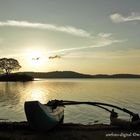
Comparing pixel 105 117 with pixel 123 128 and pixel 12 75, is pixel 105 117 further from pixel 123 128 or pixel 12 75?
pixel 12 75

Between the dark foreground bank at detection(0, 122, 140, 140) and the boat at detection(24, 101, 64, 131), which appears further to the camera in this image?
the boat at detection(24, 101, 64, 131)

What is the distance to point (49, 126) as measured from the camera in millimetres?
17672

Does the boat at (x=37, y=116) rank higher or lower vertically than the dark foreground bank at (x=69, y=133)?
higher

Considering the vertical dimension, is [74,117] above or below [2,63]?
below

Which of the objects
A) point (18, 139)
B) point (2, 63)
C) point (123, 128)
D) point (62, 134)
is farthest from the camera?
point (2, 63)

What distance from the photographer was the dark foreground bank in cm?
1620

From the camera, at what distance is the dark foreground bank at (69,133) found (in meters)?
16.2

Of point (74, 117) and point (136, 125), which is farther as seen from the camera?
point (74, 117)

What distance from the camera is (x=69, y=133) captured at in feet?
55.6

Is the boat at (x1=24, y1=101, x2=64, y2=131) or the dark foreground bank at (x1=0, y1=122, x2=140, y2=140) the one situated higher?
the boat at (x1=24, y1=101, x2=64, y2=131)

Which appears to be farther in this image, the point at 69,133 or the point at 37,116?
the point at 37,116

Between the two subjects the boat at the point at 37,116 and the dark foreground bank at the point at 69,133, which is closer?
the dark foreground bank at the point at 69,133

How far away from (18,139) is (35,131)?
2.13 m

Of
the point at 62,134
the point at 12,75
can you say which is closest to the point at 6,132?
the point at 62,134
